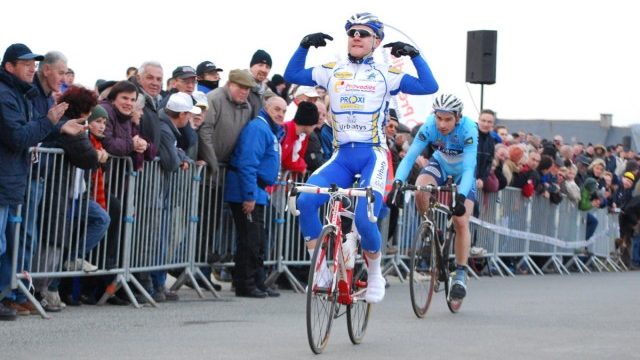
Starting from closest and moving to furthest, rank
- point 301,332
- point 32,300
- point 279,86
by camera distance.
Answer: point 301,332 → point 32,300 → point 279,86

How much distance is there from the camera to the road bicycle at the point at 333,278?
9.17 m

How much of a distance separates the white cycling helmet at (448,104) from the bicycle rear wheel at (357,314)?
2.86 m

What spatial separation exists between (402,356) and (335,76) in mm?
2554

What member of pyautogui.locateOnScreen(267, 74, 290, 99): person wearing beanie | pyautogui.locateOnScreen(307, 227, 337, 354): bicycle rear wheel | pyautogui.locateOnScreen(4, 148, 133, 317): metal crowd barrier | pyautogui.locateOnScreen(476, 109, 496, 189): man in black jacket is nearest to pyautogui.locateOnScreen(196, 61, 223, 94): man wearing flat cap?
pyautogui.locateOnScreen(267, 74, 290, 99): person wearing beanie

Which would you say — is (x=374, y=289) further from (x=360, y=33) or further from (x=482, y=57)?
(x=482, y=57)

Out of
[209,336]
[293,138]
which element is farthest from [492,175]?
[209,336]

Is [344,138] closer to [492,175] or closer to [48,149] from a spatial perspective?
[48,149]

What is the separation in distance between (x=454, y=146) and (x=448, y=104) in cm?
45

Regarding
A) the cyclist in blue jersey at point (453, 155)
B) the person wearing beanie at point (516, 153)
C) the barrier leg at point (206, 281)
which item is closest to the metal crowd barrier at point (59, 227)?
the barrier leg at point (206, 281)

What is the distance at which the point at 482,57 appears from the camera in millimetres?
24734

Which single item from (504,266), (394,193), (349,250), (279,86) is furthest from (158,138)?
(504,266)

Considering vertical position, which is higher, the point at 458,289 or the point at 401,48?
the point at 401,48

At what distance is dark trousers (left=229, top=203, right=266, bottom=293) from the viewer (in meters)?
14.3

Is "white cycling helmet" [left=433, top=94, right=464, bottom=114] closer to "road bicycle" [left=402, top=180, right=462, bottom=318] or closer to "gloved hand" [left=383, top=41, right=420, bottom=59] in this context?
"road bicycle" [left=402, top=180, right=462, bottom=318]
